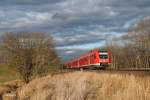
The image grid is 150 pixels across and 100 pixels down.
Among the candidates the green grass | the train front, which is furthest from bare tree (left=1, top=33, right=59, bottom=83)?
the train front

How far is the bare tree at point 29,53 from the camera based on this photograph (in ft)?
154

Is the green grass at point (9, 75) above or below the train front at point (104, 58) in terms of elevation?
below

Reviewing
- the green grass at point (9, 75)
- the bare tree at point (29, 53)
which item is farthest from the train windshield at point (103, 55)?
the green grass at point (9, 75)

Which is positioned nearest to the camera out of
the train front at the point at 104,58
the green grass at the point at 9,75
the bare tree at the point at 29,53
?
the train front at the point at 104,58

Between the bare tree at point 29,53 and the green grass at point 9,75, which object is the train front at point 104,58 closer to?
the bare tree at point 29,53

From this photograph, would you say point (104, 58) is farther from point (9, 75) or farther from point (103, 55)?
point (9, 75)

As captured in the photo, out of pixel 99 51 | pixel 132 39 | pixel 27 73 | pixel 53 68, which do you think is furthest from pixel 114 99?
pixel 132 39

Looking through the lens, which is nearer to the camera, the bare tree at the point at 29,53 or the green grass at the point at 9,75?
the bare tree at the point at 29,53

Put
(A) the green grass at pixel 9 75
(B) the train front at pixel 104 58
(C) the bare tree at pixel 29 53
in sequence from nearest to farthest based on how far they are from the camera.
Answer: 1. (B) the train front at pixel 104 58
2. (C) the bare tree at pixel 29 53
3. (A) the green grass at pixel 9 75

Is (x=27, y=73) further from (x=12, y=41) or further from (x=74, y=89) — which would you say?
(x=74, y=89)

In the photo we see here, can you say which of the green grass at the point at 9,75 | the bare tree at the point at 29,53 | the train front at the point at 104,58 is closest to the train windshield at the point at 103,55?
the train front at the point at 104,58

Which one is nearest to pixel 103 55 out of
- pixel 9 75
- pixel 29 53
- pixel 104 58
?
pixel 104 58

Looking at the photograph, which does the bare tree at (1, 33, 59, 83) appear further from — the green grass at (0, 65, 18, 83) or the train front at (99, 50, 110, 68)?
the train front at (99, 50, 110, 68)

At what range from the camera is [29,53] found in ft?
159
